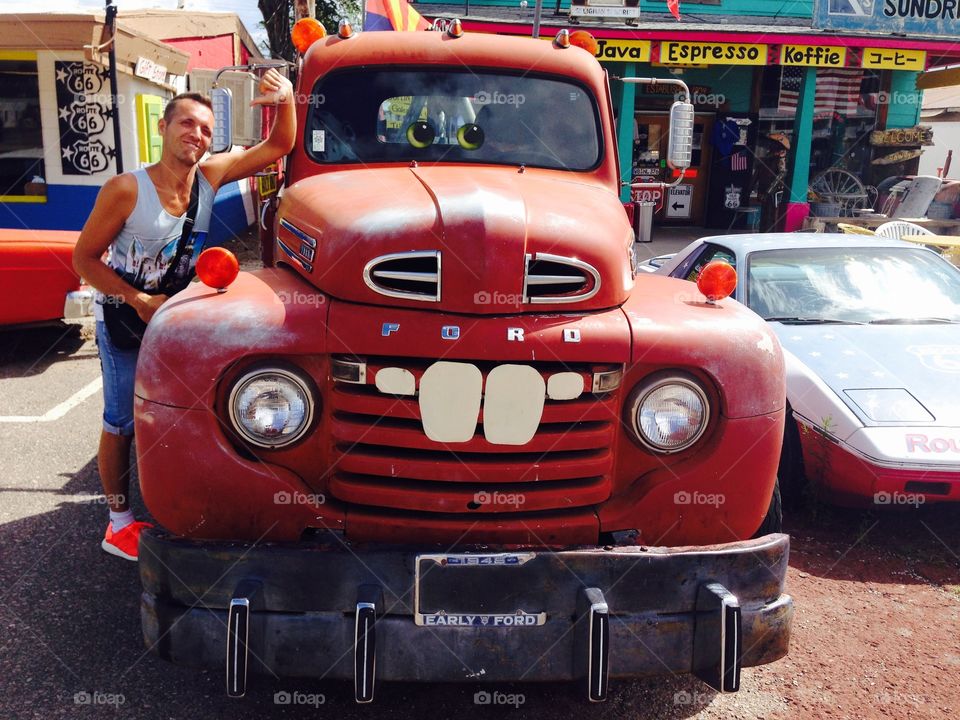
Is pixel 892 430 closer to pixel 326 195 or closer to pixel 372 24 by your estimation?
pixel 326 195

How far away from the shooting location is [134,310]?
368cm

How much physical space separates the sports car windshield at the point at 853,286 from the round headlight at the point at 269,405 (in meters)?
3.57

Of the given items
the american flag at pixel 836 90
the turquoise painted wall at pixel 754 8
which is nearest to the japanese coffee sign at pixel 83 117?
the turquoise painted wall at pixel 754 8

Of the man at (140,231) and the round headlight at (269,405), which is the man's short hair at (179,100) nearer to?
the man at (140,231)

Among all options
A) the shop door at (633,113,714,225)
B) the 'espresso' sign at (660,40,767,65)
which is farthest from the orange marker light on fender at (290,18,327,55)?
the shop door at (633,113,714,225)

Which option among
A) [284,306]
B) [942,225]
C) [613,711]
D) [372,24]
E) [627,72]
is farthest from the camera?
[627,72]

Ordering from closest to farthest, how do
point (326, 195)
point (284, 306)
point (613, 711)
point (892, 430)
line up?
point (284, 306)
point (613, 711)
point (326, 195)
point (892, 430)

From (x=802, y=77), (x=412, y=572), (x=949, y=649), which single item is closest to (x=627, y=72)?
(x=802, y=77)

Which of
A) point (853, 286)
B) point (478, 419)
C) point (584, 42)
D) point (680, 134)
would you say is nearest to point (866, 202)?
point (853, 286)

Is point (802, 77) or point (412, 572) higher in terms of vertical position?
point (802, 77)

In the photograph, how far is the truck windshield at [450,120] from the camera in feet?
13.4

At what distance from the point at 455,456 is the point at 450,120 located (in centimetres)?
200

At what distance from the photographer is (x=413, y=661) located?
257 centimetres

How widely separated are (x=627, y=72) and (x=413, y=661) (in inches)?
576
